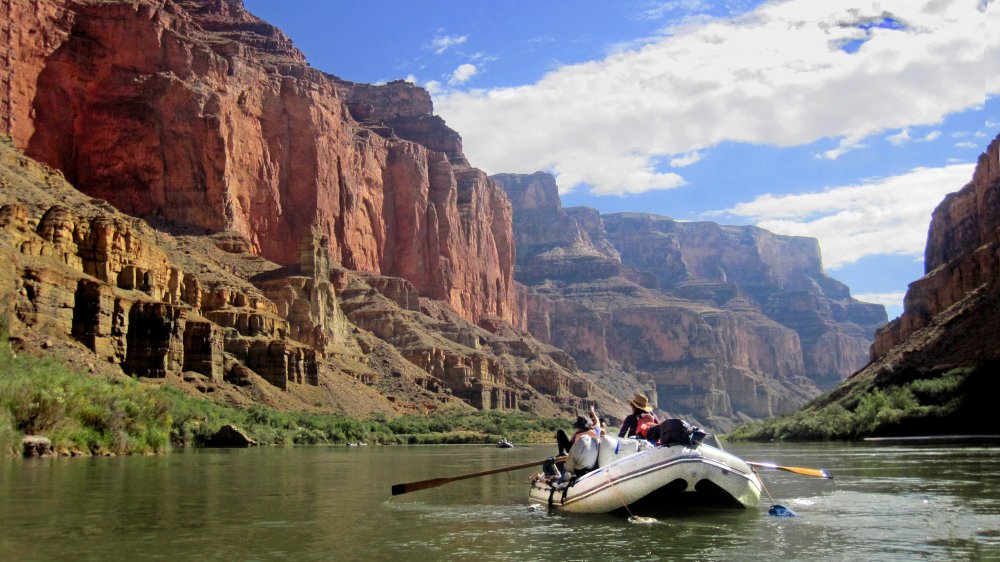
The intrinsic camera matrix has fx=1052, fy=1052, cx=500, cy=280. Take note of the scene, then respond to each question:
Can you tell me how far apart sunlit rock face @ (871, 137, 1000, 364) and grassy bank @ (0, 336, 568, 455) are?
52.1 meters

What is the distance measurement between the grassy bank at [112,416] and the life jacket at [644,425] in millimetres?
25925

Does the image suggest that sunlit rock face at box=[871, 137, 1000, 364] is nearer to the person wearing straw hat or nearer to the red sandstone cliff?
the person wearing straw hat

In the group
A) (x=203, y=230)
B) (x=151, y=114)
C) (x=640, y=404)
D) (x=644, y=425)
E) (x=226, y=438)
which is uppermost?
(x=151, y=114)

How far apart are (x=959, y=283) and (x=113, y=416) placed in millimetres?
87762

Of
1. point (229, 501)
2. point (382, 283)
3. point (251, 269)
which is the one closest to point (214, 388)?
point (251, 269)

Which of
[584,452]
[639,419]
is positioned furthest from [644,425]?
[584,452]

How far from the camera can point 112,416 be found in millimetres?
48938

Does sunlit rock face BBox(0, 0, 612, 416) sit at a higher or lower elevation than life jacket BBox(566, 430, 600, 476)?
higher

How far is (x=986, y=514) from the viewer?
74.4 feet

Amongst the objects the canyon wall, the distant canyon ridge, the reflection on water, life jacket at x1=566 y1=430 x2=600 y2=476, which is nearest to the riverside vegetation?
the canyon wall

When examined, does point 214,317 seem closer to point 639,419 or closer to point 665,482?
point 639,419

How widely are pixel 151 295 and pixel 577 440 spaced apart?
243 feet

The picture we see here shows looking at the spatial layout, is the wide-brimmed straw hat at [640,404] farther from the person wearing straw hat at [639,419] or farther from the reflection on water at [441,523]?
the reflection on water at [441,523]

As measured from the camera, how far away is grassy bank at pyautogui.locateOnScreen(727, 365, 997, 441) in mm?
75312
